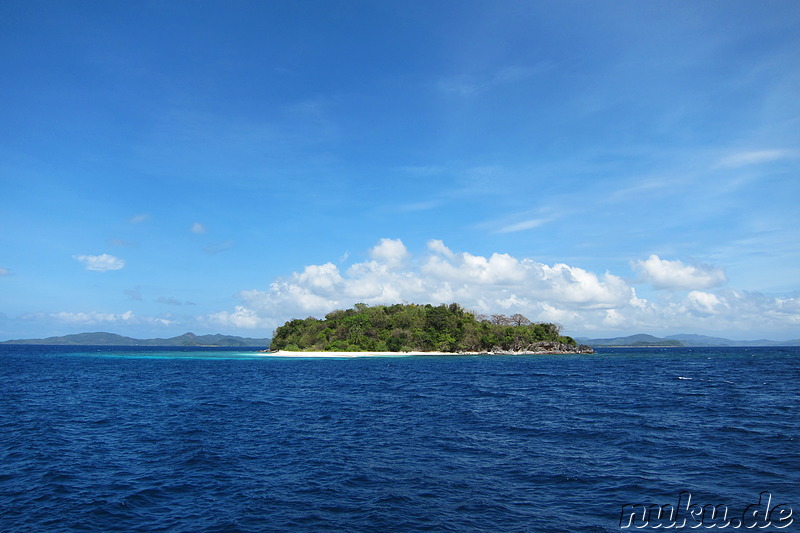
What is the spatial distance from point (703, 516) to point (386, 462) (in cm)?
1610

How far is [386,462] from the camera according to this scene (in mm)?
27797

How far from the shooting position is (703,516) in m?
19.8

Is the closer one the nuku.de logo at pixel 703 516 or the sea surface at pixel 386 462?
the nuku.de logo at pixel 703 516

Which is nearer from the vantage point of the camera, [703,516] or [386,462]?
[703,516]

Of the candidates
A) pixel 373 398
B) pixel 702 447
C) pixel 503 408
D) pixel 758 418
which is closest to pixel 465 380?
pixel 373 398

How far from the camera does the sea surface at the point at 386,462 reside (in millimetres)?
20141

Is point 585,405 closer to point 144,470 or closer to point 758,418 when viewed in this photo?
point 758,418

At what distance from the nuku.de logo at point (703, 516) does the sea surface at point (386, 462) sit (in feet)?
1.69

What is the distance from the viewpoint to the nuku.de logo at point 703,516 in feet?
62.1

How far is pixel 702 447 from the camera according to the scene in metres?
31.0

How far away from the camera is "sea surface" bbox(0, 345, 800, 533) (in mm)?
20141

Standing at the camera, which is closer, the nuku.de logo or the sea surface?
the nuku.de logo

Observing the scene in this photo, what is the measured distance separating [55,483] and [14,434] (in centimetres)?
1760

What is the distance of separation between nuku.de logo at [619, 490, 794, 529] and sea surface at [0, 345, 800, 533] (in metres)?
0.51
